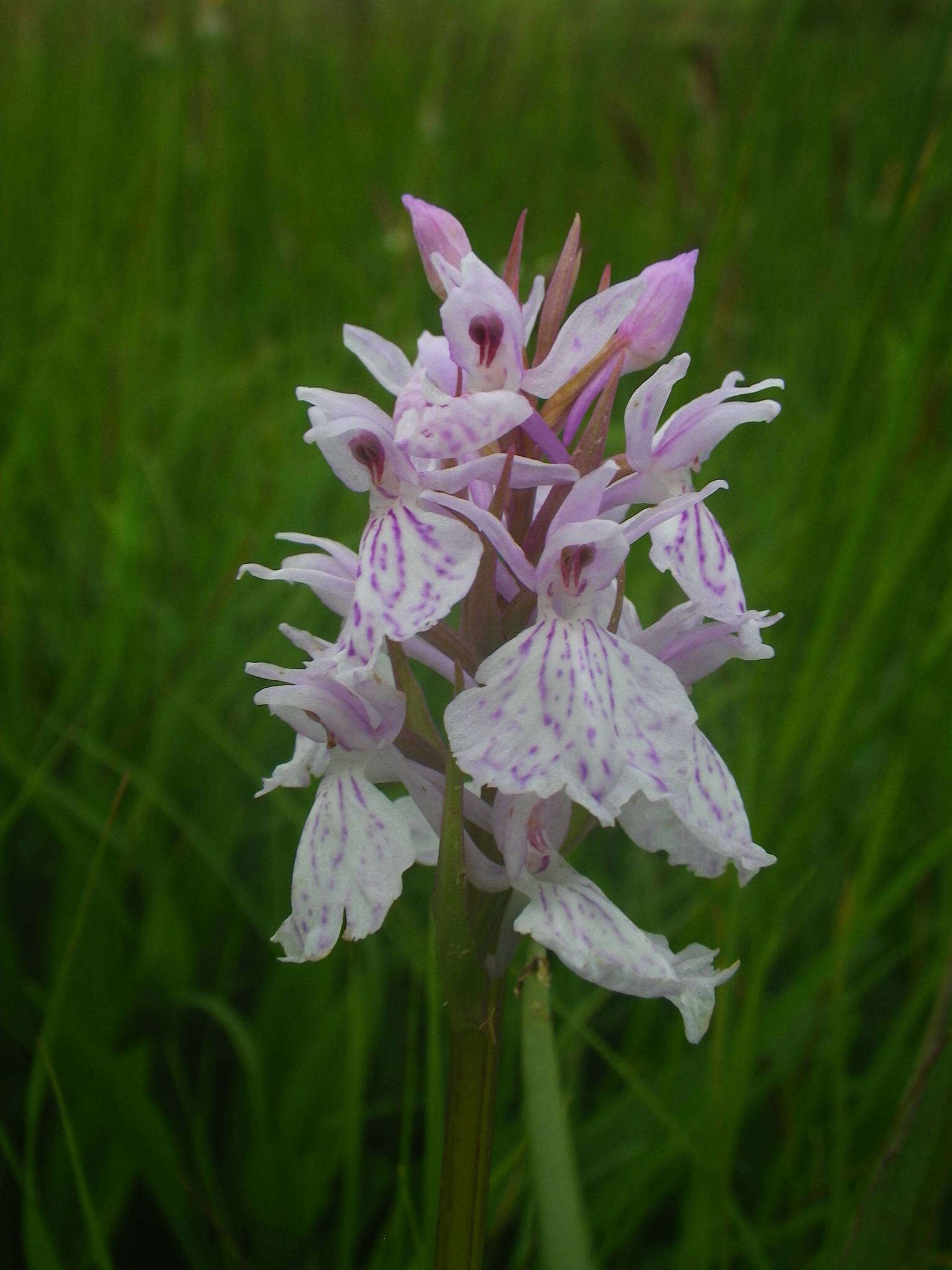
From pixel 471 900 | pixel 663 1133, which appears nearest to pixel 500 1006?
pixel 471 900

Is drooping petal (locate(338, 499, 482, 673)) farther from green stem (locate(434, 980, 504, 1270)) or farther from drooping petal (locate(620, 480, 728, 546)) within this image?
green stem (locate(434, 980, 504, 1270))

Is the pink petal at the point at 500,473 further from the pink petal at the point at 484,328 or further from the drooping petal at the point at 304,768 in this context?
the drooping petal at the point at 304,768

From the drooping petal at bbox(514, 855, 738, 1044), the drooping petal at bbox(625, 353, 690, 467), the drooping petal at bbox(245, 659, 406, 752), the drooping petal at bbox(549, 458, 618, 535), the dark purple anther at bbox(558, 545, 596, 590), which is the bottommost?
the drooping petal at bbox(514, 855, 738, 1044)

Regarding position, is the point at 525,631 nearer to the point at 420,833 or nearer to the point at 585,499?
the point at 585,499

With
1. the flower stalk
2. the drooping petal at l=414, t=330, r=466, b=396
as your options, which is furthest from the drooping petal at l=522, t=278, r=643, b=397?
the drooping petal at l=414, t=330, r=466, b=396

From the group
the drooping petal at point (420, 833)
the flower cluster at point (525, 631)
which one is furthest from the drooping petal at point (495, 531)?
the drooping petal at point (420, 833)
